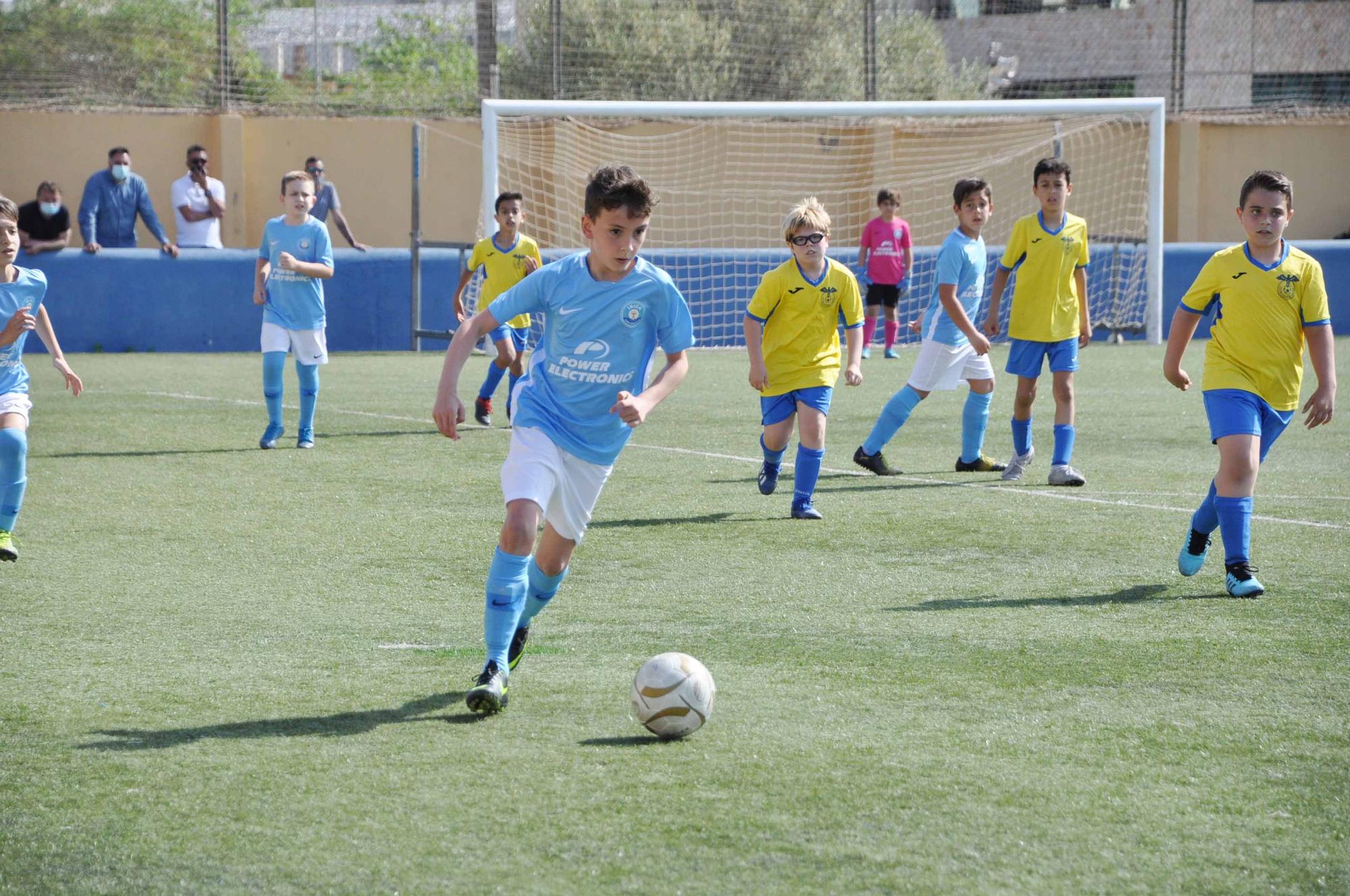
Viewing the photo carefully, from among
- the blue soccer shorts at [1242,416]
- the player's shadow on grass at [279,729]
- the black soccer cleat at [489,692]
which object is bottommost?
the player's shadow on grass at [279,729]

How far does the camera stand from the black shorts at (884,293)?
18062 millimetres

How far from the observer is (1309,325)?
20.1 ft

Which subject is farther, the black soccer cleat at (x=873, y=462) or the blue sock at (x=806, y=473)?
the black soccer cleat at (x=873, y=462)

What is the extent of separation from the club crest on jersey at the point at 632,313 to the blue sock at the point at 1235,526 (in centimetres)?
269

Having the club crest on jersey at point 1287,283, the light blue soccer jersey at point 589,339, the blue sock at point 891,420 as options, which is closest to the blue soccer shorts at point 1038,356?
the blue sock at point 891,420

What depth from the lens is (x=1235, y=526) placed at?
606cm

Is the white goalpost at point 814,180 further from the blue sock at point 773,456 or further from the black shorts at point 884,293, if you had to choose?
the blue sock at point 773,456

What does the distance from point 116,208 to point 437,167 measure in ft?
21.1

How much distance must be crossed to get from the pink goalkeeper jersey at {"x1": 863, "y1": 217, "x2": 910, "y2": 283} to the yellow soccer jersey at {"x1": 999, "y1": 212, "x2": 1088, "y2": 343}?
8.62 metres

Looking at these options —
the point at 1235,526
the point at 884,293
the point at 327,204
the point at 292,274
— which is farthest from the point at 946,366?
the point at 327,204

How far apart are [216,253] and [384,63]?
1628 centimetres

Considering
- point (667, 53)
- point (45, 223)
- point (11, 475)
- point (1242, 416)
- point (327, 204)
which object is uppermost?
point (667, 53)

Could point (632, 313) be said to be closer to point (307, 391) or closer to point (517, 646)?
point (517, 646)

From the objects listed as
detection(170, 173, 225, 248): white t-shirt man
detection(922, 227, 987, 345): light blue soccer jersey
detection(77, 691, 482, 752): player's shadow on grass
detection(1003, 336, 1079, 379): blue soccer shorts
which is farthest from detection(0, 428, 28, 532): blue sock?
detection(170, 173, 225, 248): white t-shirt man
